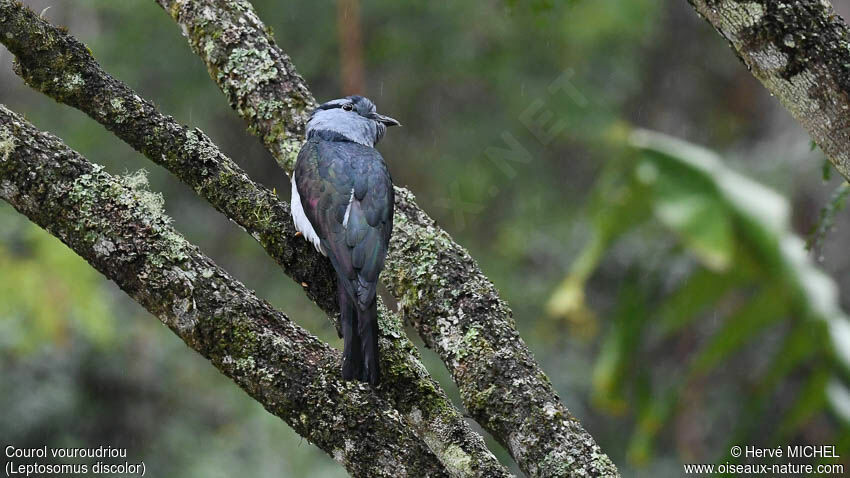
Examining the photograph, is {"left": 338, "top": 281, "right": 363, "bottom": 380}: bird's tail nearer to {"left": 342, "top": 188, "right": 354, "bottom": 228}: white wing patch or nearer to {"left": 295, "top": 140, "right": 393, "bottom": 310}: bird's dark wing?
{"left": 295, "top": 140, "right": 393, "bottom": 310}: bird's dark wing

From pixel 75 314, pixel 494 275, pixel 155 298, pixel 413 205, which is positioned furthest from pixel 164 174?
pixel 155 298

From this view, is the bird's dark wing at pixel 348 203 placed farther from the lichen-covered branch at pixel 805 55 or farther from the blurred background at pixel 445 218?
the blurred background at pixel 445 218

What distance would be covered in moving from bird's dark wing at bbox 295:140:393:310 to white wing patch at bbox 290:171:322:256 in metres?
0.02

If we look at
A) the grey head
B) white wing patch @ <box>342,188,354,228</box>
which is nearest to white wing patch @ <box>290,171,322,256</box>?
white wing patch @ <box>342,188,354,228</box>

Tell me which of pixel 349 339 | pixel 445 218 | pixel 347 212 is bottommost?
pixel 349 339

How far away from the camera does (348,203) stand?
10.9 ft

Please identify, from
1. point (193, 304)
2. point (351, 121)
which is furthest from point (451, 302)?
point (351, 121)

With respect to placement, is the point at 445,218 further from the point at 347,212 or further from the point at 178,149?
the point at 178,149

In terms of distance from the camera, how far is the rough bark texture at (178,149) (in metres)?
2.55

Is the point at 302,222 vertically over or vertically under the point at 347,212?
under

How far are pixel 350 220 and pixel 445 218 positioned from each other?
5.97m

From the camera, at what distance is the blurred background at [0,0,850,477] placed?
7398mm

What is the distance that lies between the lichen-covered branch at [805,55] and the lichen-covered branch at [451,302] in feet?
3.20

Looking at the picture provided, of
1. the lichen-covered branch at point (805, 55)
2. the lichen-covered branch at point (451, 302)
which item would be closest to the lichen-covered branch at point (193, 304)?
the lichen-covered branch at point (451, 302)
